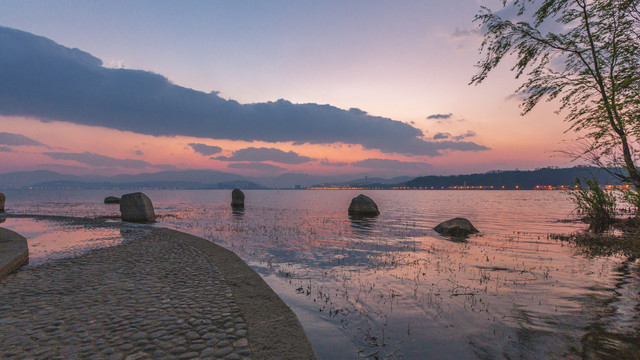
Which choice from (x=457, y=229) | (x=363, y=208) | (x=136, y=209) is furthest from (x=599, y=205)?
(x=136, y=209)

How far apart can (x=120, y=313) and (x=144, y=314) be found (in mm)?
588

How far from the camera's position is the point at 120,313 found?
647 cm

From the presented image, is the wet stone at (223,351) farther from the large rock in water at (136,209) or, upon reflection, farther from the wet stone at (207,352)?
the large rock in water at (136,209)

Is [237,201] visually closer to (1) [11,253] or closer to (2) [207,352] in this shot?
(1) [11,253]

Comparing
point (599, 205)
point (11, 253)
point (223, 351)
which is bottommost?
point (11, 253)

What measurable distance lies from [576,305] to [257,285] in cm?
1019

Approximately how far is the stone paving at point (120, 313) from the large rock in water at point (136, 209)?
2020cm

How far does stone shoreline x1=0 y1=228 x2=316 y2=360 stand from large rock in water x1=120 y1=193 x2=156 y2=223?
66.4 feet

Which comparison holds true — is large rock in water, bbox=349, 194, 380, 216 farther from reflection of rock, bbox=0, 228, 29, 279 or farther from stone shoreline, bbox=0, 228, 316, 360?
reflection of rock, bbox=0, 228, 29, 279

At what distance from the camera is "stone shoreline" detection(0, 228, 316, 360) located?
495 centimetres

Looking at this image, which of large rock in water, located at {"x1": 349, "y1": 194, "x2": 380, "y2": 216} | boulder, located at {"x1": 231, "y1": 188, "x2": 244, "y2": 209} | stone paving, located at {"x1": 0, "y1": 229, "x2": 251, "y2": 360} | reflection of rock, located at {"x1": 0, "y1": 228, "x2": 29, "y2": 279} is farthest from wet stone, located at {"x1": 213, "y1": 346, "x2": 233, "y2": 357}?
boulder, located at {"x1": 231, "y1": 188, "x2": 244, "y2": 209}

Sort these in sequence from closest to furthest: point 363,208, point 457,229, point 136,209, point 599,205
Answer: point 599,205 < point 457,229 < point 136,209 < point 363,208

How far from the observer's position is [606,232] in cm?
2052

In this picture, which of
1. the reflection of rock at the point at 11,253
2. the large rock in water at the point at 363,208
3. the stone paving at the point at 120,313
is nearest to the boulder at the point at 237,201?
the large rock in water at the point at 363,208
